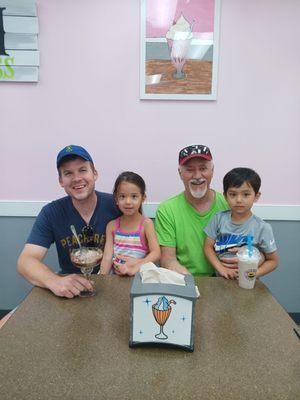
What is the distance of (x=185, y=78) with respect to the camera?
80.3 inches

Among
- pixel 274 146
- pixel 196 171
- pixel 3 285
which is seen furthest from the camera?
pixel 3 285

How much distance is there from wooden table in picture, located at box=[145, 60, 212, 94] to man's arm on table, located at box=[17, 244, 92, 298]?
48.4 inches

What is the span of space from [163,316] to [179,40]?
5.63ft

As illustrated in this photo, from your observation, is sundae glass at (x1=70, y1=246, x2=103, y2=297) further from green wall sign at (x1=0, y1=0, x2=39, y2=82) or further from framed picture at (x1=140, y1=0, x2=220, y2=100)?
green wall sign at (x1=0, y1=0, x2=39, y2=82)

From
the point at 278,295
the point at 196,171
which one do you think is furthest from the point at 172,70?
the point at 278,295

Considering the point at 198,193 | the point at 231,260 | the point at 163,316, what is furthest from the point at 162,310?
the point at 198,193

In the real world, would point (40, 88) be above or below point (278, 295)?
above

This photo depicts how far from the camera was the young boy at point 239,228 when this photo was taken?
146cm

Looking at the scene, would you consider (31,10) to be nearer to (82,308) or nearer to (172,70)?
(172,70)

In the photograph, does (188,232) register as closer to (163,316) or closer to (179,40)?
(163,316)

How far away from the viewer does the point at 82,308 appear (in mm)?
1084

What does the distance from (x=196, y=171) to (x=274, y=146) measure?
0.77 m

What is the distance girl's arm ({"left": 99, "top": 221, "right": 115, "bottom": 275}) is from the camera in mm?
1546

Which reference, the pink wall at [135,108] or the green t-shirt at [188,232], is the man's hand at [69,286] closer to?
the green t-shirt at [188,232]
